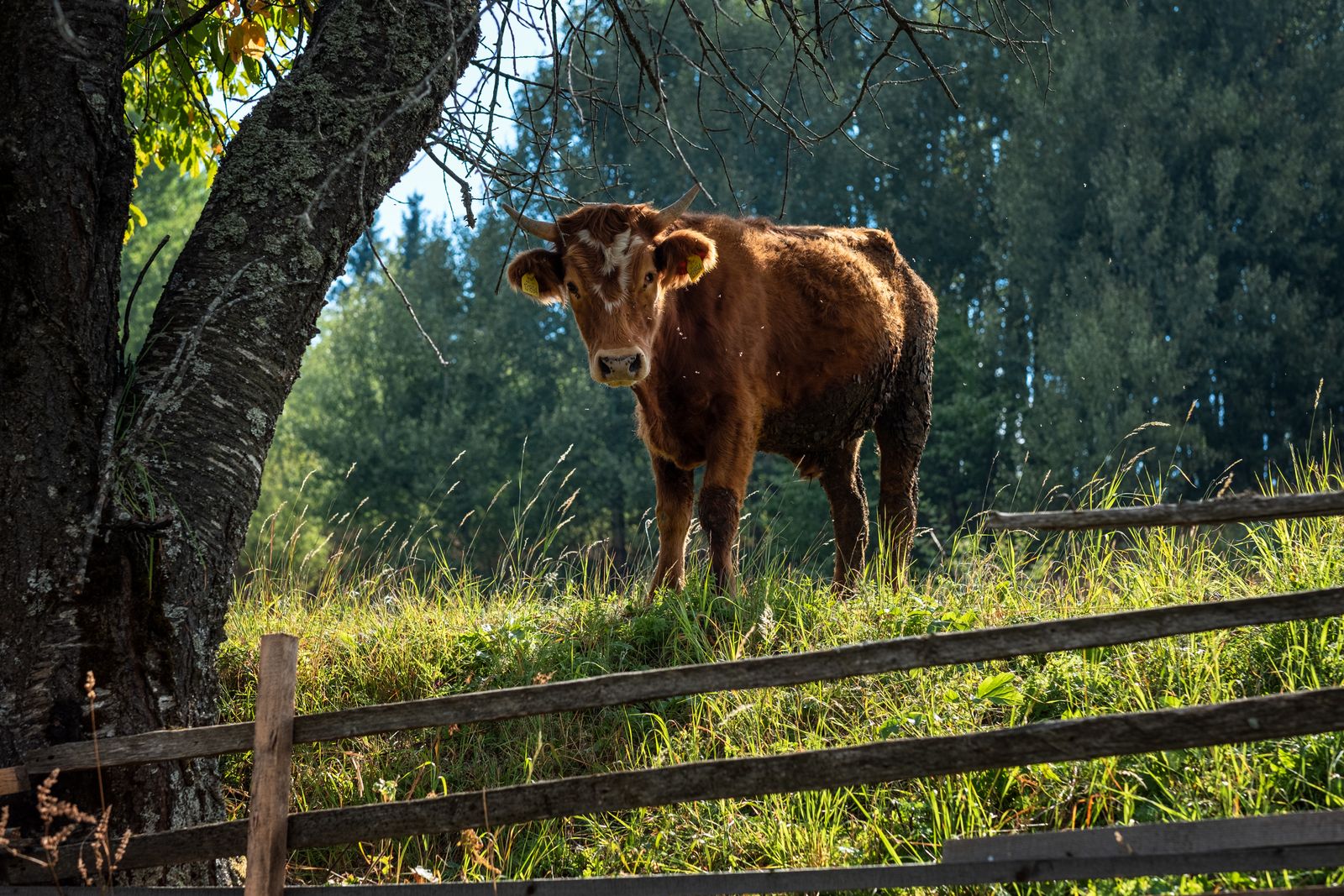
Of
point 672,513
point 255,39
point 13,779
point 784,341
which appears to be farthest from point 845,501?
point 13,779

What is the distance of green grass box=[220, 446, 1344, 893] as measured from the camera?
3.61 metres

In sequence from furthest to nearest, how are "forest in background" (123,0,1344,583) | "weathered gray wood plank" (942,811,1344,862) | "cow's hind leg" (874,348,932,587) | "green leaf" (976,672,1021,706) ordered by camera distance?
"forest in background" (123,0,1344,583) < "cow's hind leg" (874,348,932,587) < "green leaf" (976,672,1021,706) < "weathered gray wood plank" (942,811,1344,862)

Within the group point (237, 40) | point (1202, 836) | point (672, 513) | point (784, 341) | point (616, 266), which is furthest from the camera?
point (784, 341)

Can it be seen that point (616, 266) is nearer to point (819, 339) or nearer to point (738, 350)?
point (738, 350)

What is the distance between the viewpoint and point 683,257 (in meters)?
6.12

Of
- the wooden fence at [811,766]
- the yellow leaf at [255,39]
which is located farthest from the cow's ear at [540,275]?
the wooden fence at [811,766]

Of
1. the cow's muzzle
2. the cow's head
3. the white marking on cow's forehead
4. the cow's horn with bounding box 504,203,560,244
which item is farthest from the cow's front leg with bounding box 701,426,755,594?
the cow's horn with bounding box 504,203,560,244

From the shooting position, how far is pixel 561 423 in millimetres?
28281

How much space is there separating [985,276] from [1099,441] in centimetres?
752

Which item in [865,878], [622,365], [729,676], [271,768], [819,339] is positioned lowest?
[865,878]

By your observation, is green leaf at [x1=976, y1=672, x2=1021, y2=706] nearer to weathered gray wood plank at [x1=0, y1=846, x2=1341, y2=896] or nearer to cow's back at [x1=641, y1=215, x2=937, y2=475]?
weathered gray wood plank at [x1=0, y1=846, x2=1341, y2=896]

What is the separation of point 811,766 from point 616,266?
11.4ft

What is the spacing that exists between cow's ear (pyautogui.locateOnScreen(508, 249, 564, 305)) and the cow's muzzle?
767mm

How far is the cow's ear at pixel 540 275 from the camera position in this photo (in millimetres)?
6113
